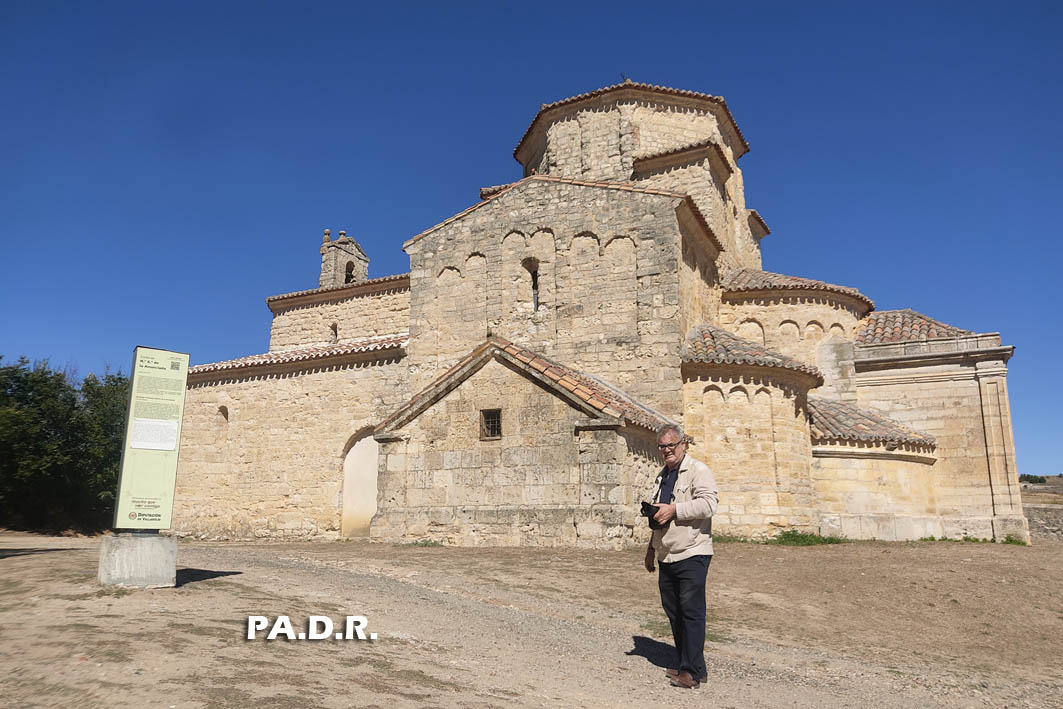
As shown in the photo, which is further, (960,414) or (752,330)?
(752,330)

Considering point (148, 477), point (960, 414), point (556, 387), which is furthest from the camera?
point (960, 414)

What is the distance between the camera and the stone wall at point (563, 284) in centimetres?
1548

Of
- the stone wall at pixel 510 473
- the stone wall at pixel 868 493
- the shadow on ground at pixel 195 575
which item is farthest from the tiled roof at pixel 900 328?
the shadow on ground at pixel 195 575

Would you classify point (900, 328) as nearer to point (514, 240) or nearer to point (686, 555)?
point (514, 240)

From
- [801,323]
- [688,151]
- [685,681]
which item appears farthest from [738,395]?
[685,681]

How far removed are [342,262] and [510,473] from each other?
15.9 meters

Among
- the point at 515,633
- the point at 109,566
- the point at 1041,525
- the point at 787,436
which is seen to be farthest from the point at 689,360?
the point at 1041,525

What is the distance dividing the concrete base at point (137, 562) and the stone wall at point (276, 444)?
11.1 meters

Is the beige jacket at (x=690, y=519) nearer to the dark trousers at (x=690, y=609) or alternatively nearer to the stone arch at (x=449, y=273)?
the dark trousers at (x=690, y=609)

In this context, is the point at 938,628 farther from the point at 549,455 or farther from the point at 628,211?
the point at 628,211

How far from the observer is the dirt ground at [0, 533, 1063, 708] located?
4.15 meters

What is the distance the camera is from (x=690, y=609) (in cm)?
520

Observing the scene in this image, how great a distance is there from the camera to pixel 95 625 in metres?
4.95

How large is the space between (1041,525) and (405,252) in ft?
72.6
